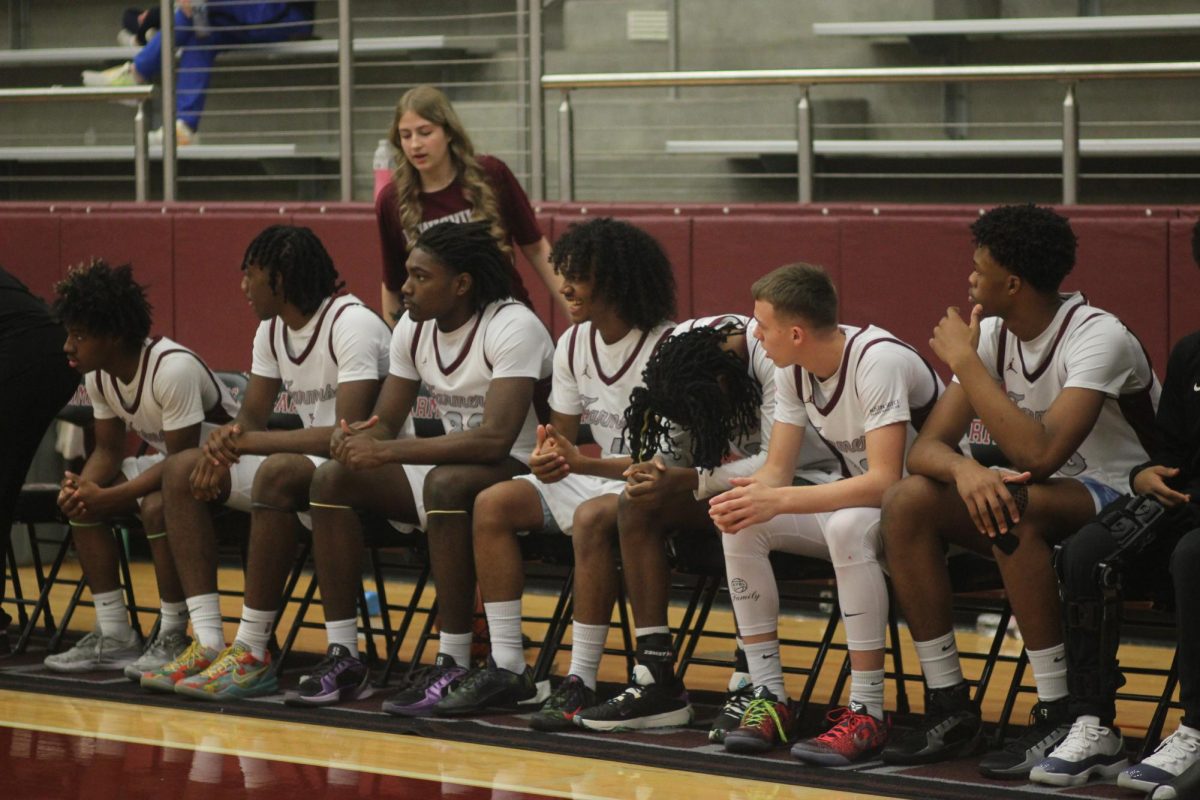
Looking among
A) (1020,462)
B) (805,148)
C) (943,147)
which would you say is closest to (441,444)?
(1020,462)

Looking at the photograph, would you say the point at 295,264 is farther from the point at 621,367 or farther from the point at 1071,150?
the point at 1071,150

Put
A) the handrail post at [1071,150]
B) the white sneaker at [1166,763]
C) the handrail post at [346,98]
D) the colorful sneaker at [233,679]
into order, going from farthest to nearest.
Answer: the handrail post at [346,98], the handrail post at [1071,150], the colorful sneaker at [233,679], the white sneaker at [1166,763]

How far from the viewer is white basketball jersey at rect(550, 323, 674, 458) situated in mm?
4754

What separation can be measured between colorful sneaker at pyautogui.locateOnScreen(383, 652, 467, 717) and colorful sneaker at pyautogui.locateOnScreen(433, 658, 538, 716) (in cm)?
3

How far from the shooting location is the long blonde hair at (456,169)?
5281 millimetres

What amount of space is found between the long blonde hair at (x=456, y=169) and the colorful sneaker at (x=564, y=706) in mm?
Answer: 1432

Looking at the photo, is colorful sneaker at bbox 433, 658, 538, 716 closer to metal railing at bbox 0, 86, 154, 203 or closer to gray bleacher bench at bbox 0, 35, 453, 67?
metal railing at bbox 0, 86, 154, 203

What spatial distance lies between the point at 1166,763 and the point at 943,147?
15.0 feet

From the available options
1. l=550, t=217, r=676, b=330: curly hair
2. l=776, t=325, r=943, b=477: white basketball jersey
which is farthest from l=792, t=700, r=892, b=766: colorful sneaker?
l=550, t=217, r=676, b=330: curly hair

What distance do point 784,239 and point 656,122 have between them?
7.86 ft

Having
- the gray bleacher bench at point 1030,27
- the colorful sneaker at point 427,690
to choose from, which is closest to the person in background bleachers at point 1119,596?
the colorful sneaker at point 427,690

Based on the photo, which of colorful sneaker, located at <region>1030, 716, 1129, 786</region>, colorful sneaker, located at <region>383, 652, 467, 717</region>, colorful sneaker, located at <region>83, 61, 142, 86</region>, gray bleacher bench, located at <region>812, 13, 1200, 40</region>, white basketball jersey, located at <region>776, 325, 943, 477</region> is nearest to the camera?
colorful sneaker, located at <region>1030, 716, 1129, 786</region>

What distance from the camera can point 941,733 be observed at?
13.2ft

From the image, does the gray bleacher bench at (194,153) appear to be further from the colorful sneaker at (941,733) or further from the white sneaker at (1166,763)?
the white sneaker at (1166,763)
